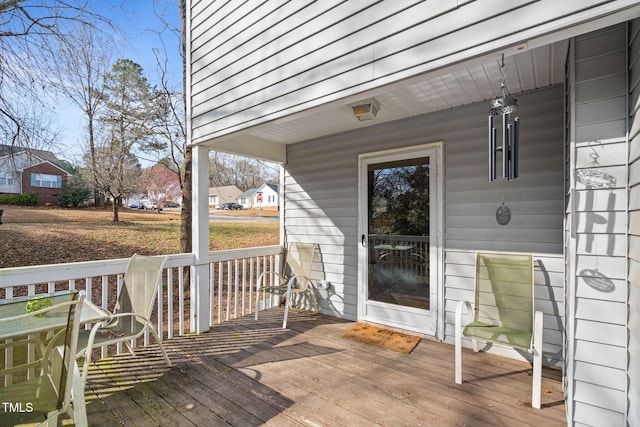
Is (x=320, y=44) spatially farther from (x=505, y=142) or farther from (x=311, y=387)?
(x=311, y=387)

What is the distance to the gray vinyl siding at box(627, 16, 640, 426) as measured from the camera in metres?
1.37

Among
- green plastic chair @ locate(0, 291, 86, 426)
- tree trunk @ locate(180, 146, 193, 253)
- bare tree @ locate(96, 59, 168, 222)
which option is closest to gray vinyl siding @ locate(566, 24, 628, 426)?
green plastic chair @ locate(0, 291, 86, 426)

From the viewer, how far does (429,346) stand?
3.08 meters

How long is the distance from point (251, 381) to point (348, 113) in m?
2.77

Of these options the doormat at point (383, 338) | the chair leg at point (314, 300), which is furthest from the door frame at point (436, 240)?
the chair leg at point (314, 300)

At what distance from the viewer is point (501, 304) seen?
2.75 m

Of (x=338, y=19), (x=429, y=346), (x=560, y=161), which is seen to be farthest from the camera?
(x=429, y=346)

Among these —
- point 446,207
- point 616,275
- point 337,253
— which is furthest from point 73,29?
point 616,275

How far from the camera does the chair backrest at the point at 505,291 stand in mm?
2609

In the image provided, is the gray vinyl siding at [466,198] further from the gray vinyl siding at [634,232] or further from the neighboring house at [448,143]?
the gray vinyl siding at [634,232]

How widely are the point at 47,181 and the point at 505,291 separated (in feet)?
60.5

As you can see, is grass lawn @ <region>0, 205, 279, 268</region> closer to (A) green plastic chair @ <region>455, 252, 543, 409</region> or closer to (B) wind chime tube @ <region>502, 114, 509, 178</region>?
(A) green plastic chair @ <region>455, 252, 543, 409</region>

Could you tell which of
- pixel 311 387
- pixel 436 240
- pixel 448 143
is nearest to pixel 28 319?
pixel 311 387

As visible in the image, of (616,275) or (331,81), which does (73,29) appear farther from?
(616,275)
